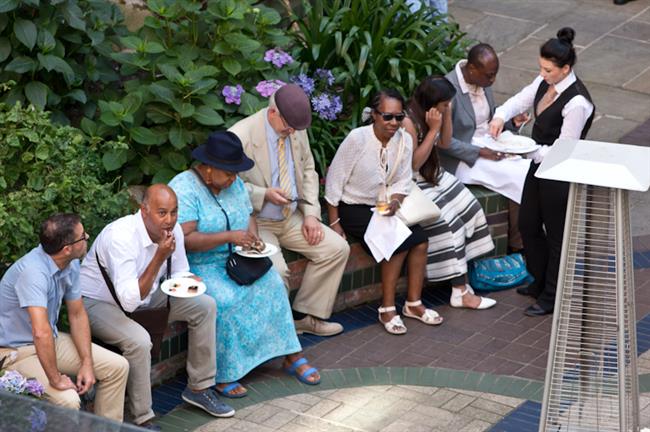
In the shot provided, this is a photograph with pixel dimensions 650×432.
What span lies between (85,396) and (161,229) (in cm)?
95

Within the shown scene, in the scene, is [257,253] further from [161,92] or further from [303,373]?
[161,92]

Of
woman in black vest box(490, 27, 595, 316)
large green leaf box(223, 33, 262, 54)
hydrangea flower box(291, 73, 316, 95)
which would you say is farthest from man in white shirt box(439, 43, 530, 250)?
large green leaf box(223, 33, 262, 54)

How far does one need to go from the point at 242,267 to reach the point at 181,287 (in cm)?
62

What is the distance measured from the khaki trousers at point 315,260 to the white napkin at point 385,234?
0.22 meters

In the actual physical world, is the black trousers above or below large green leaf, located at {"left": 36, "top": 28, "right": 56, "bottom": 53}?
below

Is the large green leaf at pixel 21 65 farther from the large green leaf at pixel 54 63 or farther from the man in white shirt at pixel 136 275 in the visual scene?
the man in white shirt at pixel 136 275

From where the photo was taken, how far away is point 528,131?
434 inches

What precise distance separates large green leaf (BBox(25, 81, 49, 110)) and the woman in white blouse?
1835 mm

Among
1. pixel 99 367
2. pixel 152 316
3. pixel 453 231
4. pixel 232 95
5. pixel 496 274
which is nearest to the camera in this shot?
pixel 99 367

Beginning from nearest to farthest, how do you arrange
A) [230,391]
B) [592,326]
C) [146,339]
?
[592,326] < [146,339] < [230,391]

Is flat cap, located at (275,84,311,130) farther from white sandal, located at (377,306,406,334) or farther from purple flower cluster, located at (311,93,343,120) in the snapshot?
white sandal, located at (377,306,406,334)

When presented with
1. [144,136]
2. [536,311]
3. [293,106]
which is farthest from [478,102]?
[144,136]

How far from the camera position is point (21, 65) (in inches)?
314

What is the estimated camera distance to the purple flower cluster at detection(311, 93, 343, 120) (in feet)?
28.9
